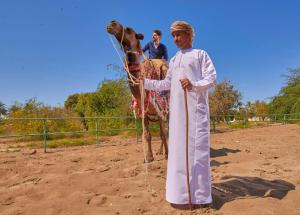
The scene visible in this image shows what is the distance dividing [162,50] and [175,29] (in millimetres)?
3731

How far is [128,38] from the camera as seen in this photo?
5.29 m

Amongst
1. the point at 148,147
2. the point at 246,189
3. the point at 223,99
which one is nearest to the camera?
the point at 246,189

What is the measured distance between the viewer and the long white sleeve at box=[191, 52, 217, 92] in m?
3.40

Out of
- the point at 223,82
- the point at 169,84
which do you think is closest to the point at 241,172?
the point at 169,84

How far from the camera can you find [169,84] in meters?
3.91

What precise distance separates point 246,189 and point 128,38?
→ 292 cm

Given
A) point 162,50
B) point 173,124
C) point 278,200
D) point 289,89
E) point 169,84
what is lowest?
point 278,200

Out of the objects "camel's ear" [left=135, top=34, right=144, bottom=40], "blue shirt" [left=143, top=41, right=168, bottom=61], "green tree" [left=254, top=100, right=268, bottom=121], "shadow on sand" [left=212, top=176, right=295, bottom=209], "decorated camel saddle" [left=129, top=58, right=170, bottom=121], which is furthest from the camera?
"green tree" [left=254, top=100, right=268, bottom=121]

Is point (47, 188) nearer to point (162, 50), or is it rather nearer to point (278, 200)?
point (278, 200)

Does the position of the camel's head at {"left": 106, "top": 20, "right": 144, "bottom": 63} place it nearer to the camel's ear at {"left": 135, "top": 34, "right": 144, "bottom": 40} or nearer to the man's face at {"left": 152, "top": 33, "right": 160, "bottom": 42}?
the camel's ear at {"left": 135, "top": 34, "right": 144, "bottom": 40}

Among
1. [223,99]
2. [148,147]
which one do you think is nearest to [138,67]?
[148,147]

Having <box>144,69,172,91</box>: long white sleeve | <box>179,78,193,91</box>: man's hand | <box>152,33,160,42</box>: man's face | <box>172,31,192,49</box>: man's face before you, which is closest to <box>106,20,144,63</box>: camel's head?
<box>144,69,172,91</box>: long white sleeve

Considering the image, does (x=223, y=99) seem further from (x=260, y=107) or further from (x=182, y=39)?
(x=182, y=39)

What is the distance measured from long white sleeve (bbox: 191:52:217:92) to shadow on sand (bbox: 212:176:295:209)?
1.31 meters
